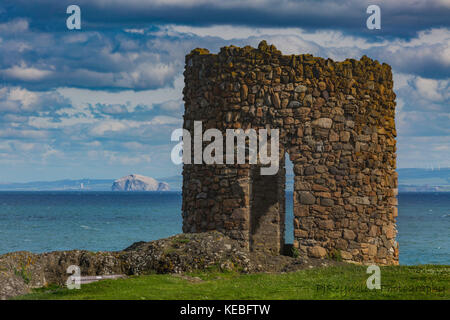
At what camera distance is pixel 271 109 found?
635 inches

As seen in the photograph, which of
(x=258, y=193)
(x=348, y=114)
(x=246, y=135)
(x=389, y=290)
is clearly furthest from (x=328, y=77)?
(x=389, y=290)

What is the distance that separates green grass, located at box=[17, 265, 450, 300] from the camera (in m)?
10.6

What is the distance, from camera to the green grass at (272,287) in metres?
10.6

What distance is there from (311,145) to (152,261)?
5196mm

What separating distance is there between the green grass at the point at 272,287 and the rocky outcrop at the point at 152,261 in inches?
19.0

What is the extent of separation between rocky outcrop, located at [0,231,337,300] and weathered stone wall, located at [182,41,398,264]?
86 centimetres

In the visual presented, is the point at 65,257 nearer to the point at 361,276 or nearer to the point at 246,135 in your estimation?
the point at 246,135

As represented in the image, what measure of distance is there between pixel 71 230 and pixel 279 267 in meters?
54.0

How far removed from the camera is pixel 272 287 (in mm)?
11727

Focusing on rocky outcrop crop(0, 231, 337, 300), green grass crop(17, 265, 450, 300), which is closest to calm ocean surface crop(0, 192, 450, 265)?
rocky outcrop crop(0, 231, 337, 300)
